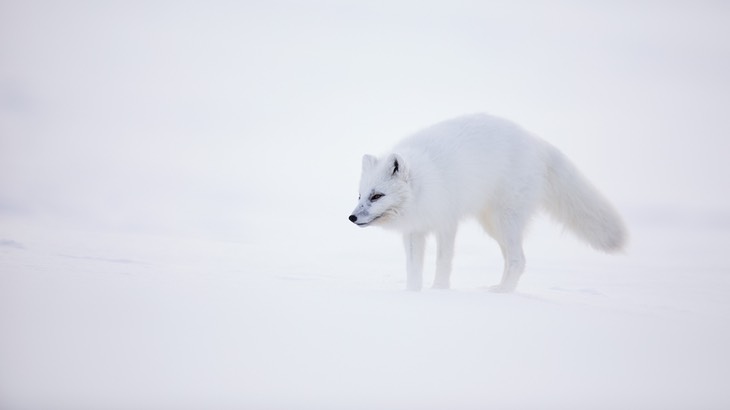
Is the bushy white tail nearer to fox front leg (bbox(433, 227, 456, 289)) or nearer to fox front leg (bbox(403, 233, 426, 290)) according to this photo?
fox front leg (bbox(433, 227, 456, 289))

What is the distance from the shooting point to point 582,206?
19.2 ft

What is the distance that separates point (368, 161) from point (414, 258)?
38.4 inches

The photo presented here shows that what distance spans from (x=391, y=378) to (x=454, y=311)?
4.05 feet

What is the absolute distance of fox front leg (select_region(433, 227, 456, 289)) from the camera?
560cm

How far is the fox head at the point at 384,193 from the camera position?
5148 millimetres

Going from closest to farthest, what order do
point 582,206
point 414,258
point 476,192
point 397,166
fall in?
point 397,166 → point 414,258 → point 476,192 → point 582,206

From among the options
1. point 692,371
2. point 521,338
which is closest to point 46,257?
point 521,338

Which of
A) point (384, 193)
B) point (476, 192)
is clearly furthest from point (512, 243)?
point (384, 193)

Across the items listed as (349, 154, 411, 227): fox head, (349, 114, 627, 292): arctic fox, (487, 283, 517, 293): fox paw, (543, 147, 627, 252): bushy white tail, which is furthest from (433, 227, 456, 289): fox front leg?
(543, 147, 627, 252): bushy white tail

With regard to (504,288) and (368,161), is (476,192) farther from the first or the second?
(368,161)

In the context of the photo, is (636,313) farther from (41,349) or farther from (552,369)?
(41,349)

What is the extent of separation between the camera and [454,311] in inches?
137

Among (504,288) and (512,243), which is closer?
(504,288)

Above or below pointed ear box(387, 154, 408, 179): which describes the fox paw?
below
